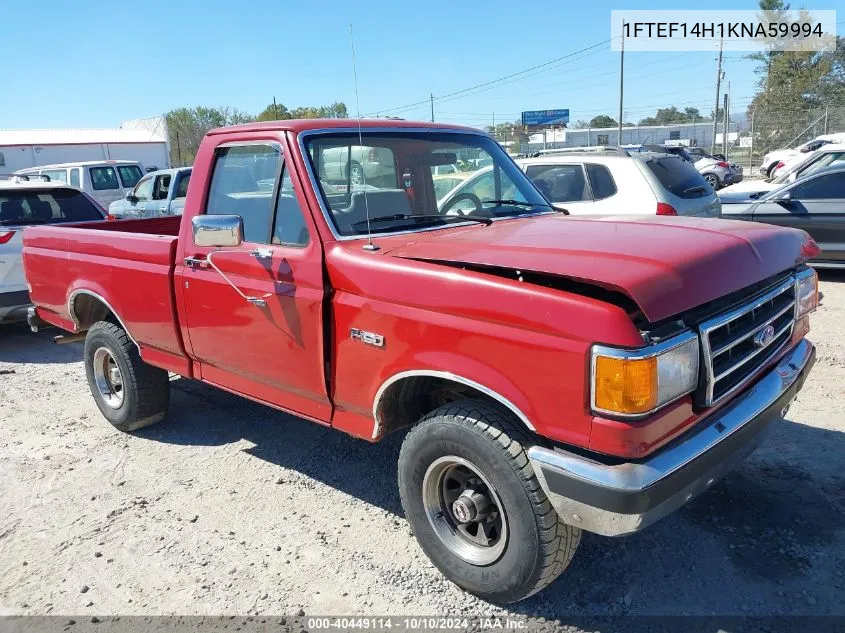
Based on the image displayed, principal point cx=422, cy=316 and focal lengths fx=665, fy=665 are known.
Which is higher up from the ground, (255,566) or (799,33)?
(799,33)

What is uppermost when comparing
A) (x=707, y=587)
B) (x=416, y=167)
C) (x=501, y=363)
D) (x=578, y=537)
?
(x=416, y=167)

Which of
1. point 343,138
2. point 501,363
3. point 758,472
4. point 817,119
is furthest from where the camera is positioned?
point 817,119

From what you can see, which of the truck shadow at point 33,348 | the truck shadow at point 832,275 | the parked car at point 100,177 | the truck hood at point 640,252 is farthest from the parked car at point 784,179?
the parked car at point 100,177

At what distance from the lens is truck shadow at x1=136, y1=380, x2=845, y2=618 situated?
2949 mm

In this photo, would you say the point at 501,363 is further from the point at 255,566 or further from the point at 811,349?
the point at 811,349

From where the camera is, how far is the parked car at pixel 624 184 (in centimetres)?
725

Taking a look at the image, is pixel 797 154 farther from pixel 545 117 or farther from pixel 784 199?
pixel 545 117

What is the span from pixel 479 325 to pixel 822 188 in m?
8.16

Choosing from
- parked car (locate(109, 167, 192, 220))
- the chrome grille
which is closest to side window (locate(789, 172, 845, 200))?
the chrome grille

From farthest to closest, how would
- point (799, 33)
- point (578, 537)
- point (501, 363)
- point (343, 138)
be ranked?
point (799, 33)
point (343, 138)
point (578, 537)
point (501, 363)

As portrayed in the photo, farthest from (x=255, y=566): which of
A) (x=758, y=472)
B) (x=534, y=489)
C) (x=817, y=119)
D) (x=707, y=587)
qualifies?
(x=817, y=119)

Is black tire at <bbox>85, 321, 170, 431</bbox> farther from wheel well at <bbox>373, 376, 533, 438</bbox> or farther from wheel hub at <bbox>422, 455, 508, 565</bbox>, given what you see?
wheel hub at <bbox>422, 455, 508, 565</bbox>

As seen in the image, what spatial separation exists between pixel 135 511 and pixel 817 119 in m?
32.6

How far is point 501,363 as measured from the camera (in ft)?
8.27
